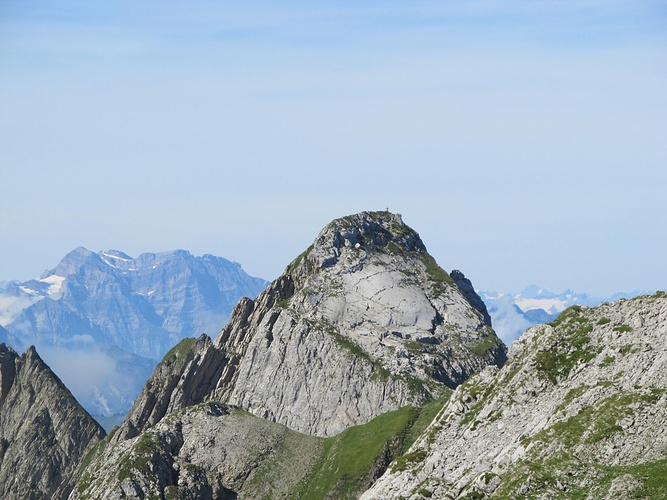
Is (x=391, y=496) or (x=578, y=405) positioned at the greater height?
(x=578, y=405)

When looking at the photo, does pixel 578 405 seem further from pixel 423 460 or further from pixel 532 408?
pixel 423 460

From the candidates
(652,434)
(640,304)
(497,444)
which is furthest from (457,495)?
(640,304)

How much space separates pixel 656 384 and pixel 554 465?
18.7 meters

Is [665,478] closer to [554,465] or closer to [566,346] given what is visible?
[554,465]

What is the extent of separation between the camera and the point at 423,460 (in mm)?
159875

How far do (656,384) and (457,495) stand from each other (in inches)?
972

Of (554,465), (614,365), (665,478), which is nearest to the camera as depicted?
(665,478)

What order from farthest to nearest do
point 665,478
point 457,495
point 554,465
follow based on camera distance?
point 457,495 → point 554,465 → point 665,478

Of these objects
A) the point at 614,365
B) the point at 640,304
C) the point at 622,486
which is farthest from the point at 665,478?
the point at 640,304

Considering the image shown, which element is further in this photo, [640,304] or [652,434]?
[640,304]

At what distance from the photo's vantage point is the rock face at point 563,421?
122688mm

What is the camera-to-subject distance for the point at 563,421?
138 metres

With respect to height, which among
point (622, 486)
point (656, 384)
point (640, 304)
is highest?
point (640, 304)

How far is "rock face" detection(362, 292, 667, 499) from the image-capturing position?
122688 millimetres
